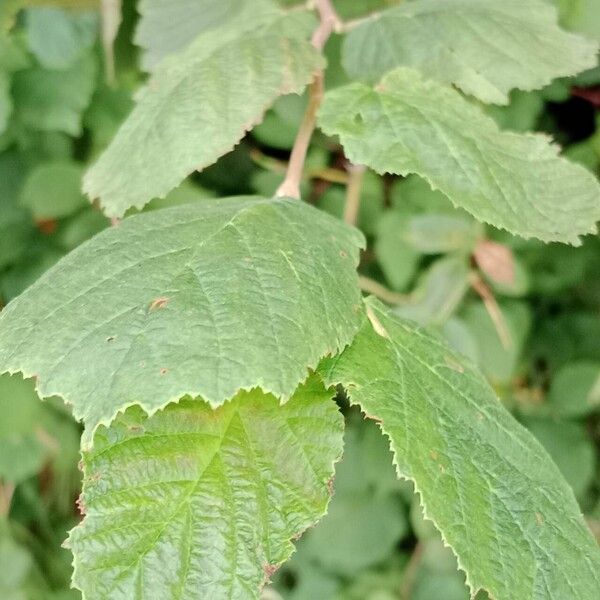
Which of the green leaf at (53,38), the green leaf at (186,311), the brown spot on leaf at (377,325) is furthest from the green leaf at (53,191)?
the brown spot on leaf at (377,325)

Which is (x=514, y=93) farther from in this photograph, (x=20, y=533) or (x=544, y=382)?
(x=20, y=533)

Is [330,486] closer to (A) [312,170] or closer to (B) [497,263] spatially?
(B) [497,263]

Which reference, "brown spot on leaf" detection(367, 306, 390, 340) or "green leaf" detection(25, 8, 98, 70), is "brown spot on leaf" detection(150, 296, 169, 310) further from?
"green leaf" detection(25, 8, 98, 70)

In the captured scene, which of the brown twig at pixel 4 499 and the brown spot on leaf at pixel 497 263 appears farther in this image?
the brown twig at pixel 4 499

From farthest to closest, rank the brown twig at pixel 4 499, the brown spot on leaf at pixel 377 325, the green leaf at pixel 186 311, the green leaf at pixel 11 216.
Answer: the brown twig at pixel 4 499 → the green leaf at pixel 11 216 → the brown spot on leaf at pixel 377 325 → the green leaf at pixel 186 311

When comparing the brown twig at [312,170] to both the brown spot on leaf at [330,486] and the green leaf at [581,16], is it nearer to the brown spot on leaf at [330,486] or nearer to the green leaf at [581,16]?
the green leaf at [581,16]

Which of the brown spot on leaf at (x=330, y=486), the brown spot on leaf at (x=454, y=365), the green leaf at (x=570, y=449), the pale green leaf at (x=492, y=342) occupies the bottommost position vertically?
the green leaf at (x=570, y=449)
